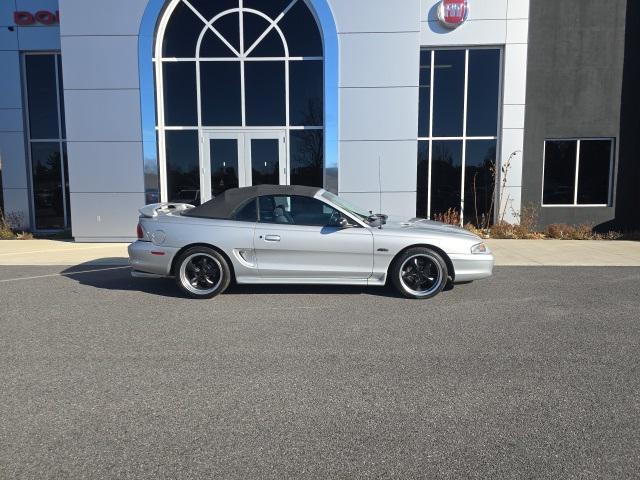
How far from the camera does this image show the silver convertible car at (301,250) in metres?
6.22

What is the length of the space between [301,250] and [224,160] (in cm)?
678

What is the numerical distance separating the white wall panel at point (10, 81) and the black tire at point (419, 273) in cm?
1271

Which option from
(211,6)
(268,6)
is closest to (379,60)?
(268,6)

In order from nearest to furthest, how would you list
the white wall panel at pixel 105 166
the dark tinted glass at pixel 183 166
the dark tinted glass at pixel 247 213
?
the dark tinted glass at pixel 247 213
the white wall panel at pixel 105 166
the dark tinted glass at pixel 183 166

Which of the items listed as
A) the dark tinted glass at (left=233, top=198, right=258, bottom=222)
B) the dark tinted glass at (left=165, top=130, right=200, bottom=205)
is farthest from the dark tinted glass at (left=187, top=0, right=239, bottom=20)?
the dark tinted glass at (left=233, top=198, right=258, bottom=222)

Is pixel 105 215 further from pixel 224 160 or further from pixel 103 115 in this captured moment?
pixel 224 160

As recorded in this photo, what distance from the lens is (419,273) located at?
6.27 metres

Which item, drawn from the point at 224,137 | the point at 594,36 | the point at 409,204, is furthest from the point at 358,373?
the point at 594,36

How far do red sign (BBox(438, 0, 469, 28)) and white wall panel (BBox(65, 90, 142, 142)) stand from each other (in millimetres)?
7964

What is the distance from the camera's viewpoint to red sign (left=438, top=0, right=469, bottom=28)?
40.3 feet

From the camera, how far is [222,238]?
6.29 meters

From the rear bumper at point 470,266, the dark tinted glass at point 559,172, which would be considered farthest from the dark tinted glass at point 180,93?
the dark tinted glass at point 559,172

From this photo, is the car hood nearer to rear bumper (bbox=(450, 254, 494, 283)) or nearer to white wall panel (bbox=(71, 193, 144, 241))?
rear bumper (bbox=(450, 254, 494, 283))

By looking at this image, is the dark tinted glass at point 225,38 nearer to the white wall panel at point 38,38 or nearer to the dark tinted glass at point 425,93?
the white wall panel at point 38,38
